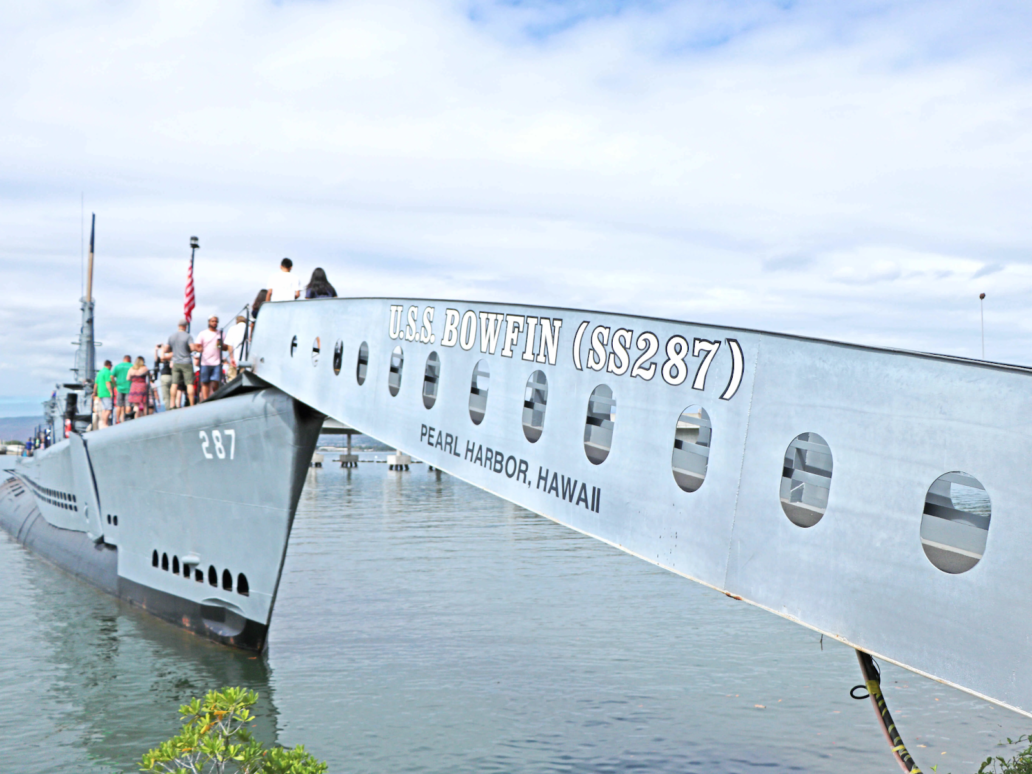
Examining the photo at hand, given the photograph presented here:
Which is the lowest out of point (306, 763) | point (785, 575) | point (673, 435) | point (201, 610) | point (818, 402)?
point (201, 610)

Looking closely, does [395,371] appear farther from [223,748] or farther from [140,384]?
[140,384]

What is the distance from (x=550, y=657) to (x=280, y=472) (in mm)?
7424

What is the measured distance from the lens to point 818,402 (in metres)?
6.58

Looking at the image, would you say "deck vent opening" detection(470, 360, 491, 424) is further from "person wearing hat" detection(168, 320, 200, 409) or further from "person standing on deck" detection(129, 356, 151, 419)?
"person standing on deck" detection(129, 356, 151, 419)

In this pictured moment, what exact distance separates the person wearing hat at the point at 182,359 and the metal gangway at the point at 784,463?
399 inches

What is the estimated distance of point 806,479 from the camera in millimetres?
6730

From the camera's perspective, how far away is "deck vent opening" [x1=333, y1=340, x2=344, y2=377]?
13.4 meters

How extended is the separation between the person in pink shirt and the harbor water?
579 centimetres

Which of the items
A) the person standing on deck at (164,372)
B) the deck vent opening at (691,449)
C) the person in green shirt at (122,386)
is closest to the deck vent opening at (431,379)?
the deck vent opening at (691,449)

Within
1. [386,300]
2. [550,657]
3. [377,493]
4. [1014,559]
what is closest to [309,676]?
[550,657]

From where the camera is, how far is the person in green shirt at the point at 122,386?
75.8 ft

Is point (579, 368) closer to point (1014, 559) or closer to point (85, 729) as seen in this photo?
point (1014, 559)

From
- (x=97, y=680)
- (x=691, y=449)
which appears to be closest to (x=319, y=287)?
(x=97, y=680)

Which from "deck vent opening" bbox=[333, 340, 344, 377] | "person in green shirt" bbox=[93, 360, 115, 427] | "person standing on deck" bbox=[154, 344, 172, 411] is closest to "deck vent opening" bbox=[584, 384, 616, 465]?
"deck vent opening" bbox=[333, 340, 344, 377]
